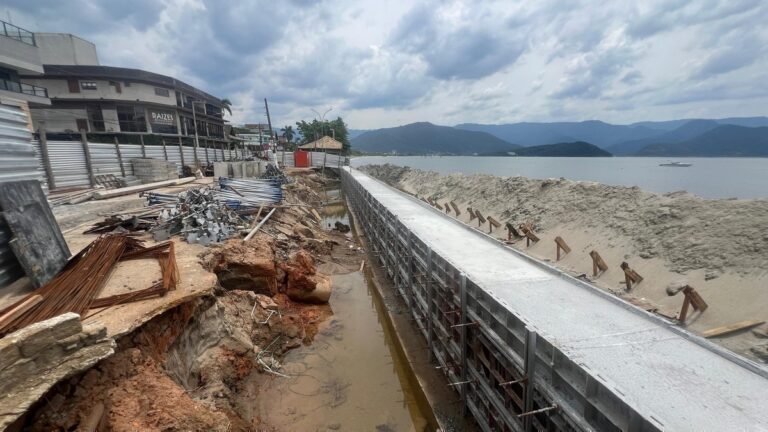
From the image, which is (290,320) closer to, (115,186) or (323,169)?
(115,186)

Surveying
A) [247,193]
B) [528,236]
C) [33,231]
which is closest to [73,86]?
[247,193]

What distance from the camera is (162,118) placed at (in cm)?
3797

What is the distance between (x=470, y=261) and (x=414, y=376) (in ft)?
9.79

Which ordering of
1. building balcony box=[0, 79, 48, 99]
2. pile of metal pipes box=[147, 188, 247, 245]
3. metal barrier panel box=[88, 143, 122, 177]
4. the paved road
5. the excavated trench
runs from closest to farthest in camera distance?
the paved road < the excavated trench < pile of metal pipes box=[147, 188, 247, 245] < metal barrier panel box=[88, 143, 122, 177] < building balcony box=[0, 79, 48, 99]

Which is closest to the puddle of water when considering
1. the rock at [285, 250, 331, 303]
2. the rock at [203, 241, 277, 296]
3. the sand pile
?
the rock at [285, 250, 331, 303]

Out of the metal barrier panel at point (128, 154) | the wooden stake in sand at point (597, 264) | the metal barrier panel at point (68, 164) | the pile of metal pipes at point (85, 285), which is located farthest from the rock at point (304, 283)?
the metal barrier panel at point (128, 154)

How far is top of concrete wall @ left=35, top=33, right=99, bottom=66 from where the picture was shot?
119 ft

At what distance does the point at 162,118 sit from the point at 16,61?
46.3 feet

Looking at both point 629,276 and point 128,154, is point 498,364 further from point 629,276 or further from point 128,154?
point 128,154

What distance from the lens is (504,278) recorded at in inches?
251

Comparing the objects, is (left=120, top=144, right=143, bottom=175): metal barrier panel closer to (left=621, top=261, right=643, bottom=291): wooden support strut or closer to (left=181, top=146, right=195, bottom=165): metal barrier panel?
(left=181, top=146, right=195, bottom=165): metal barrier panel

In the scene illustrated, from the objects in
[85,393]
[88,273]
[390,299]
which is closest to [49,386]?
[85,393]

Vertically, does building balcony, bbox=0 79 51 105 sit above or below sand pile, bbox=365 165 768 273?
above

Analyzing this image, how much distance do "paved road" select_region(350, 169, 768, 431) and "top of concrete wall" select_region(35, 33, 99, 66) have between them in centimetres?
5170
